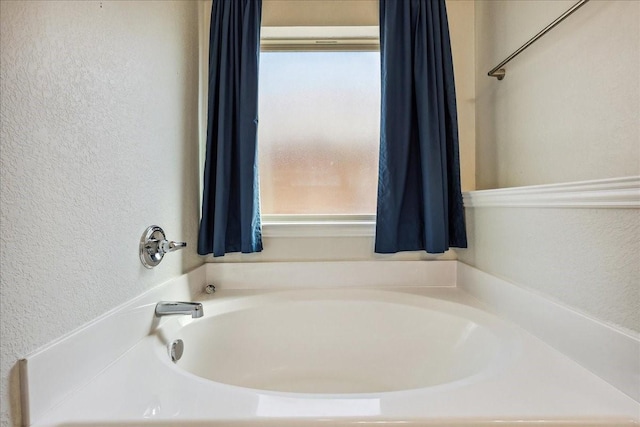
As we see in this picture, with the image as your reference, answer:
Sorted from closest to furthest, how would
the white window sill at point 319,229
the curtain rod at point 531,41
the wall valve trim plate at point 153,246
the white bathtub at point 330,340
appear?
the curtain rod at point 531,41, the wall valve trim plate at point 153,246, the white bathtub at point 330,340, the white window sill at point 319,229

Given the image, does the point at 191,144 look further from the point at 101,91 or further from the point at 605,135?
the point at 605,135

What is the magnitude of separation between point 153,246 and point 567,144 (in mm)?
1290

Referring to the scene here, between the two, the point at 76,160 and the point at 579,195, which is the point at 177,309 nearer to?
the point at 76,160

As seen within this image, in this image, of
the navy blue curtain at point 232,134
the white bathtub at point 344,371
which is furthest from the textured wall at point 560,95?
the navy blue curtain at point 232,134

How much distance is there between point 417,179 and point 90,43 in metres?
1.24

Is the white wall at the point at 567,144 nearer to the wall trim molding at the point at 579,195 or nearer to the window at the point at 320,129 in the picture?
the wall trim molding at the point at 579,195

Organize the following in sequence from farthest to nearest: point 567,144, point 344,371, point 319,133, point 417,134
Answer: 1. point 319,133
2. point 417,134
3. point 344,371
4. point 567,144

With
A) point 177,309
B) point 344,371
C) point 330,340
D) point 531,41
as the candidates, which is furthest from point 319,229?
point 531,41

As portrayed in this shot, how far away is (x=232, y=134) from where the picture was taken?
147 centimetres

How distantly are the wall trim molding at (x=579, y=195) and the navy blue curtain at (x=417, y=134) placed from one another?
267 millimetres

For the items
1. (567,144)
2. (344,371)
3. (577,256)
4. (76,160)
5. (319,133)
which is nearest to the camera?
(76,160)

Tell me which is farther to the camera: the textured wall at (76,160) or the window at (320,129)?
the window at (320,129)

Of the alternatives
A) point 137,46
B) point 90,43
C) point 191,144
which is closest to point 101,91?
point 90,43

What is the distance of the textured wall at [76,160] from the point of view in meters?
0.57
